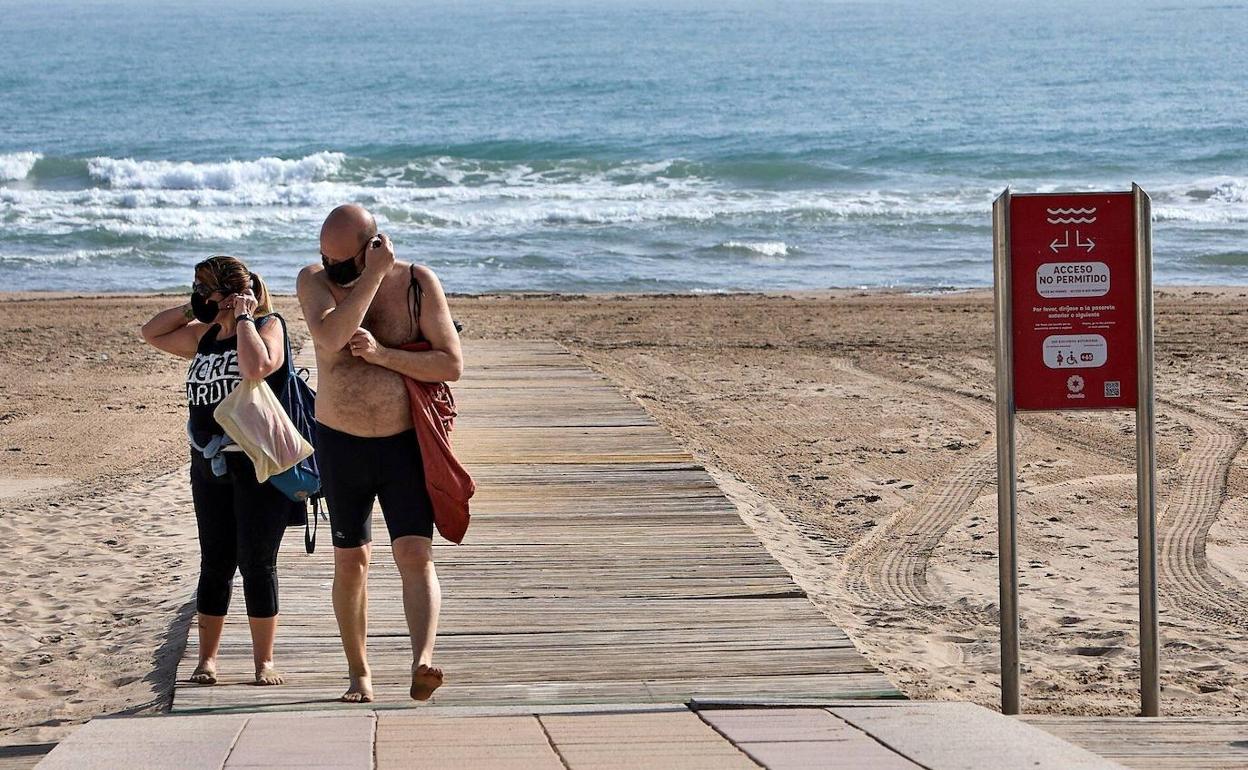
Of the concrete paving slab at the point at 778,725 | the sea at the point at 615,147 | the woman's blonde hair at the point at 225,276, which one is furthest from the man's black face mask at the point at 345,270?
the sea at the point at 615,147

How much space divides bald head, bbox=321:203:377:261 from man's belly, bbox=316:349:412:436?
1.01ft

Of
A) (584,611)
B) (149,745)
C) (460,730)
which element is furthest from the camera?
(584,611)

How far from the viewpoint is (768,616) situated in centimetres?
517

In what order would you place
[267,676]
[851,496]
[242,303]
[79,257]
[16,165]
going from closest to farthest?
[242,303] → [267,676] → [851,496] → [79,257] → [16,165]

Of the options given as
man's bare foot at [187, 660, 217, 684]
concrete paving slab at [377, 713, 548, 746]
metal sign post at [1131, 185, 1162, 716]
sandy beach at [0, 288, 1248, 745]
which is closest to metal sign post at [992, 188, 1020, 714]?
metal sign post at [1131, 185, 1162, 716]

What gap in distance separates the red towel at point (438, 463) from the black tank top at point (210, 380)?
68cm

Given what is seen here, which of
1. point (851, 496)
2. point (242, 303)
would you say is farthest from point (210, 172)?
point (242, 303)

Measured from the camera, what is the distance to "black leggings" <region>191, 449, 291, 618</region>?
4.53 meters

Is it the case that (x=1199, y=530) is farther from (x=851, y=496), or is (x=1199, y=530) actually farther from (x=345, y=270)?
(x=345, y=270)

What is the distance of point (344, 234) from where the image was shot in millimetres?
4020

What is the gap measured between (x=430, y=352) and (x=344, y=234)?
423 millimetres

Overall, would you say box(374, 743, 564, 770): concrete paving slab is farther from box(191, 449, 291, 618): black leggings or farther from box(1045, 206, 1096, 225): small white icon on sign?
box(1045, 206, 1096, 225): small white icon on sign

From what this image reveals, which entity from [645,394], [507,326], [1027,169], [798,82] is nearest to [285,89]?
[798,82]

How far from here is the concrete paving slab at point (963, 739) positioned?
133 inches
